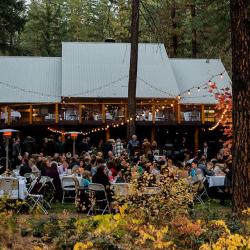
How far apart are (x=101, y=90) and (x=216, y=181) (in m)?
14.8

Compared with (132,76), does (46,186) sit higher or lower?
lower

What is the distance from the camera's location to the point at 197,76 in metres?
31.7

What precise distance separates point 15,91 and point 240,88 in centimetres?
2170

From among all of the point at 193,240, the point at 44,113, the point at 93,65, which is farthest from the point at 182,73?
the point at 193,240

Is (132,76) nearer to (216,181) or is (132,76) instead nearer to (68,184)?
(216,181)

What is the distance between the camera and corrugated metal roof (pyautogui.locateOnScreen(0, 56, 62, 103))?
29266 mm

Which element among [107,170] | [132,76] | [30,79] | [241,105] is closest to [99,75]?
[30,79]

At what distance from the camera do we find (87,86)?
2947 cm

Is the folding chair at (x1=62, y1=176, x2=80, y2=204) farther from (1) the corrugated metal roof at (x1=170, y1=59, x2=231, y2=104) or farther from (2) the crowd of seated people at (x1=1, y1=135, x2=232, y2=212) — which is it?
(1) the corrugated metal roof at (x1=170, y1=59, x2=231, y2=104)

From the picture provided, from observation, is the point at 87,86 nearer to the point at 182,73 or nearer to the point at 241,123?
the point at 182,73

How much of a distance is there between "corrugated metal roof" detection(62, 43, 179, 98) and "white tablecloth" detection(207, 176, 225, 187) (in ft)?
45.0

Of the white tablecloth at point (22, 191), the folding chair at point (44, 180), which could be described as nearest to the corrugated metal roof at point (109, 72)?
the folding chair at point (44, 180)

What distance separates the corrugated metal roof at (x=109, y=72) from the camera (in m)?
29.3

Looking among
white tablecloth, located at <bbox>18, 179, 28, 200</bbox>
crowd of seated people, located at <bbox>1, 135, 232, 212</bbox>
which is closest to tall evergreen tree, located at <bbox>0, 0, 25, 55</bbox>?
crowd of seated people, located at <bbox>1, 135, 232, 212</bbox>
